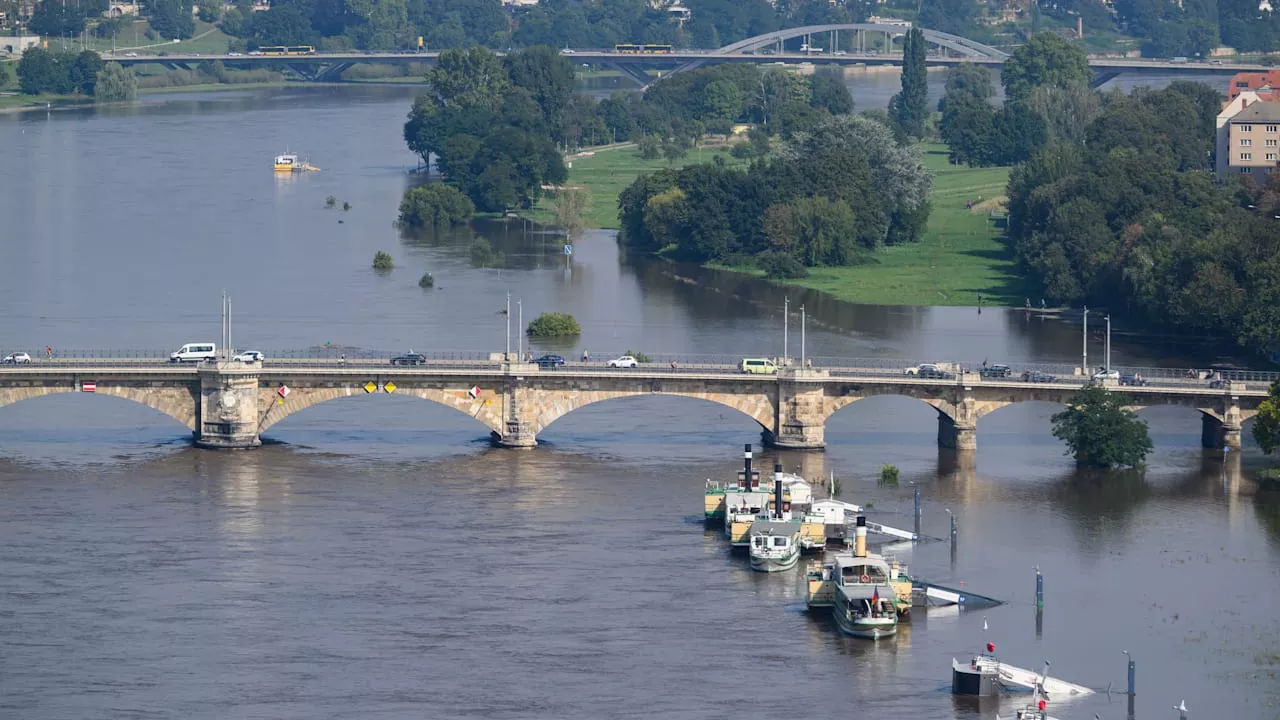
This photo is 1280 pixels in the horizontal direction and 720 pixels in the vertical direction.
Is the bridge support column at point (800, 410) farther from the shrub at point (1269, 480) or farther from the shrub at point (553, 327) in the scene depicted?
the shrub at point (553, 327)

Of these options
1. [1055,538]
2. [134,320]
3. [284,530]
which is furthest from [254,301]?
[1055,538]

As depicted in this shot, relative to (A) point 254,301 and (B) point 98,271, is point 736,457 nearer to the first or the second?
(A) point 254,301

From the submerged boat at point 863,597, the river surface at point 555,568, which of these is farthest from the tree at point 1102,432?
the submerged boat at point 863,597

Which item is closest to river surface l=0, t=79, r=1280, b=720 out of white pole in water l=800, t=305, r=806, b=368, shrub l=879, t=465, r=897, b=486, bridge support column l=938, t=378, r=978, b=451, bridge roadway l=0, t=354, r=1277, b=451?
shrub l=879, t=465, r=897, b=486

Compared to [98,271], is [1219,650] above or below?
below

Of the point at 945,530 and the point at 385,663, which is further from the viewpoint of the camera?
the point at 945,530

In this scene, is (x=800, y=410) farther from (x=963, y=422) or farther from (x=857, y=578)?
(x=857, y=578)

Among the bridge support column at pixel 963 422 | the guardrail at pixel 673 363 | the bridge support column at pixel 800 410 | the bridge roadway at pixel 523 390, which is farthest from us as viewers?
the bridge support column at pixel 963 422
